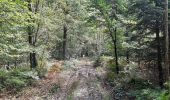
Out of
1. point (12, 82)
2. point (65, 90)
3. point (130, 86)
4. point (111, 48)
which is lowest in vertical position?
point (65, 90)

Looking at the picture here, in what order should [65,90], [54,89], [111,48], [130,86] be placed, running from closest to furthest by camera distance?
[65,90]
[130,86]
[54,89]
[111,48]

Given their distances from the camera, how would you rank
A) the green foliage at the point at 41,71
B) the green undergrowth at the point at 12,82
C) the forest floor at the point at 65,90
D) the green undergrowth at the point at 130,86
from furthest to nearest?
the green foliage at the point at 41,71, the green undergrowth at the point at 12,82, the forest floor at the point at 65,90, the green undergrowth at the point at 130,86

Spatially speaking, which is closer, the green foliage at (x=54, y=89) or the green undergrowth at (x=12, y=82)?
the green foliage at (x=54, y=89)

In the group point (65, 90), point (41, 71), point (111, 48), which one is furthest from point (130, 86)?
point (41, 71)

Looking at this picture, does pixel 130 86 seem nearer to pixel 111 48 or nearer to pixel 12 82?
pixel 111 48

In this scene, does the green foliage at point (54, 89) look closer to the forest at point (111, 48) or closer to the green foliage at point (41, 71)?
the forest at point (111, 48)

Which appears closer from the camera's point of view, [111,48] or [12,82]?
[12,82]

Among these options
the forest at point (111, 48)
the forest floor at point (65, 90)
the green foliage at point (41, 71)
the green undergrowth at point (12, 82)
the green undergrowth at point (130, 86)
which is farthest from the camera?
the green foliage at point (41, 71)

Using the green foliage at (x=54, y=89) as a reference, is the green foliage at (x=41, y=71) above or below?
above

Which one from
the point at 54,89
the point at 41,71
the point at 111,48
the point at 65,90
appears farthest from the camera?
the point at 111,48

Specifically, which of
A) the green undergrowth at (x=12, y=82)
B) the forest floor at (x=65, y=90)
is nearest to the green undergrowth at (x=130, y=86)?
the forest floor at (x=65, y=90)

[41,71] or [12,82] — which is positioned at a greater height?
[41,71]

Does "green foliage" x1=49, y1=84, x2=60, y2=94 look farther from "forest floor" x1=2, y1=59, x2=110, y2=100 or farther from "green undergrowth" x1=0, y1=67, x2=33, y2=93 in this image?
"green undergrowth" x1=0, y1=67, x2=33, y2=93

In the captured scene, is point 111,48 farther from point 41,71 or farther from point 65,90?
point 65,90
